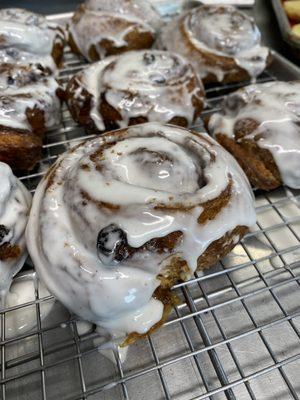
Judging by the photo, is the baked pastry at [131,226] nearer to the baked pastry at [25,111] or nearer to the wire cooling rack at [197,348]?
the wire cooling rack at [197,348]

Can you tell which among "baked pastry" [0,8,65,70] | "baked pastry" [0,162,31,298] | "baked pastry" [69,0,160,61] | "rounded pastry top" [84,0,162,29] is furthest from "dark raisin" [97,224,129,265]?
"rounded pastry top" [84,0,162,29]

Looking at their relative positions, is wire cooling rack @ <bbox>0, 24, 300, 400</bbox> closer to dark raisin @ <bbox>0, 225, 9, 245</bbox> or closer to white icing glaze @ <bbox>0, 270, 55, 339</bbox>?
white icing glaze @ <bbox>0, 270, 55, 339</bbox>

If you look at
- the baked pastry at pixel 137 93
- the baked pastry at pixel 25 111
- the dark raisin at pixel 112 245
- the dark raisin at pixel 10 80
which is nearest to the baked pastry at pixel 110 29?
the baked pastry at pixel 137 93

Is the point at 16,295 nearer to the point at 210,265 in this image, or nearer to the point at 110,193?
the point at 110,193

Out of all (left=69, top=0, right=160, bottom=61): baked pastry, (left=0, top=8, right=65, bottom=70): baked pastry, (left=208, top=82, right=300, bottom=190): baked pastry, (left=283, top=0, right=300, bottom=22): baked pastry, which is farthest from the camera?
(left=283, top=0, right=300, bottom=22): baked pastry

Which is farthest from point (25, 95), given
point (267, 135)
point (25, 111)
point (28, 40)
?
point (267, 135)

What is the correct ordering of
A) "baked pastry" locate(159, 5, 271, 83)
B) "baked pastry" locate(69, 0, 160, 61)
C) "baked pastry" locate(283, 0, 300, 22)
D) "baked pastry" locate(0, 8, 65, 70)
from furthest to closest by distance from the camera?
"baked pastry" locate(283, 0, 300, 22) < "baked pastry" locate(69, 0, 160, 61) < "baked pastry" locate(159, 5, 271, 83) < "baked pastry" locate(0, 8, 65, 70)
